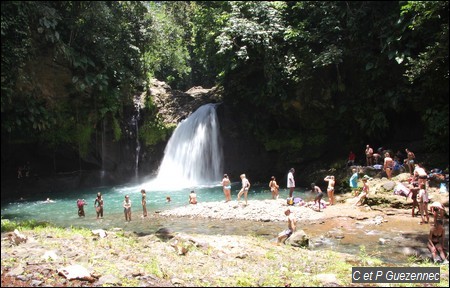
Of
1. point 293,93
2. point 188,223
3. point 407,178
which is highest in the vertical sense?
point 293,93

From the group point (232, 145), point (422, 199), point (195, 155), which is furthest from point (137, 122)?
point (422, 199)

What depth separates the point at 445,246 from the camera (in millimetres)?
8352

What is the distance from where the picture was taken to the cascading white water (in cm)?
2466

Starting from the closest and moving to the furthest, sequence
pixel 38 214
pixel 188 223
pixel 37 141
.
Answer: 1. pixel 188 223
2. pixel 38 214
3. pixel 37 141

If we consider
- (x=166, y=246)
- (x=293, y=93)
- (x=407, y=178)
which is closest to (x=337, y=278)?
(x=166, y=246)

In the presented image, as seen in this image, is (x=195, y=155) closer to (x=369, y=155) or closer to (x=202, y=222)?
(x=369, y=155)

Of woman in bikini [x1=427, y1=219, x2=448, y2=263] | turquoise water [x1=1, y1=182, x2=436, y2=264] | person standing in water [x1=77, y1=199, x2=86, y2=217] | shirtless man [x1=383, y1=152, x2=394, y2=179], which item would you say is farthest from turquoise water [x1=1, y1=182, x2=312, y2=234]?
woman in bikini [x1=427, y1=219, x2=448, y2=263]

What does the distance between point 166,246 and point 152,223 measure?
5630mm

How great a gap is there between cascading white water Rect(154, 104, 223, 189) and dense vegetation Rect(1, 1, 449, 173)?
1.79 m

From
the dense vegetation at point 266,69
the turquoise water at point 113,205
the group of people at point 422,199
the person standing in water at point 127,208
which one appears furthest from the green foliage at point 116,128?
the group of people at point 422,199

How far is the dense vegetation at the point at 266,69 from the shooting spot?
58.0 feet

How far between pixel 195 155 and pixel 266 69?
739cm

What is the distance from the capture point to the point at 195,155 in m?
24.9

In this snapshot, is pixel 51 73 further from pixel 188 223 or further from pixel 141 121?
pixel 188 223
